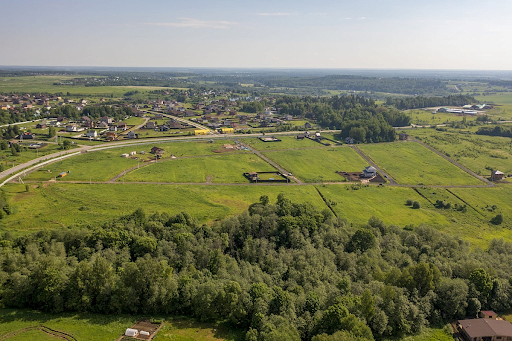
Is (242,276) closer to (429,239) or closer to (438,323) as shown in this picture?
(438,323)

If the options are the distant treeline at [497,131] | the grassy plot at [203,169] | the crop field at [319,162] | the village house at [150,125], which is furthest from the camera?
the village house at [150,125]

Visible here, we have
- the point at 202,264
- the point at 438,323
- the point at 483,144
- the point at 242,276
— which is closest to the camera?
the point at 438,323

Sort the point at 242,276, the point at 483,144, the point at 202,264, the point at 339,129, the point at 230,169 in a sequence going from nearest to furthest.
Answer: the point at 242,276 < the point at 202,264 < the point at 230,169 < the point at 483,144 < the point at 339,129

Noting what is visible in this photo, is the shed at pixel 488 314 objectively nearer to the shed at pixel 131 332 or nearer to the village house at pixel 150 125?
the shed at pixel 131 332

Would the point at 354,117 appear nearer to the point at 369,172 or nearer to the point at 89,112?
the point at 369,172

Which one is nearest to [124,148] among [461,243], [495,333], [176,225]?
[176,225]

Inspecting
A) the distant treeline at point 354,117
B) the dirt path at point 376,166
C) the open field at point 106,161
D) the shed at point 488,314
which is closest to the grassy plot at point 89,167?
the open field at point 106,161

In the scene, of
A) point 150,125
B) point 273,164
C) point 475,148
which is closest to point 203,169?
point 273,164
